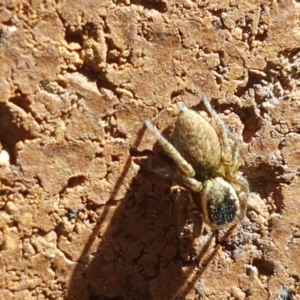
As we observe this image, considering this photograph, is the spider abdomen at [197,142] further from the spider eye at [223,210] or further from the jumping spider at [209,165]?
the spider eye at [223,210]

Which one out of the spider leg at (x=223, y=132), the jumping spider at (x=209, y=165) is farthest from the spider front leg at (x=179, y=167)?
the spider leg at (x=223, y=132)

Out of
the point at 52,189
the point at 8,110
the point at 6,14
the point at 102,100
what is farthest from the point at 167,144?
the point at 6,14

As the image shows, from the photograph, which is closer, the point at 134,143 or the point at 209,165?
the point at 134,143

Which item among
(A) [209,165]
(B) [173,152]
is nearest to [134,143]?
(B) [173,152]

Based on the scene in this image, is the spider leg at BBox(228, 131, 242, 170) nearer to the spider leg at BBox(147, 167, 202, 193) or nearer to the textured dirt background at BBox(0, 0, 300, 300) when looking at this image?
the textured dirt background at BBox(0, 0, 300, 300)

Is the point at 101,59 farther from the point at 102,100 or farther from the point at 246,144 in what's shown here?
the point at 246,144

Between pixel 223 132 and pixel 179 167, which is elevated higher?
pixel 223 132

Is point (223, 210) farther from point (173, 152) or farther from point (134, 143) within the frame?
point (134, 143)

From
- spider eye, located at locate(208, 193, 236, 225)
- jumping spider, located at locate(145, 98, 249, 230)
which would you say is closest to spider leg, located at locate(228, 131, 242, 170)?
jumping spider, located at locate(145, 98, 249, 230)
